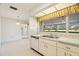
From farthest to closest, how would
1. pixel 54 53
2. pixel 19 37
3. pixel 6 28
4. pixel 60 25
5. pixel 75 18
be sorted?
pixel 19 37, pixel 6 28, pixel 60 25, pixel 75 18, pixel 54 53

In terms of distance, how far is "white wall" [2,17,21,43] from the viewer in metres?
5.82

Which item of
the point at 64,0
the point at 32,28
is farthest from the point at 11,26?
the point at 64,0

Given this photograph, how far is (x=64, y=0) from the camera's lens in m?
0.81

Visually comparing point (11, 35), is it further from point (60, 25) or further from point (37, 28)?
point (60, 25)

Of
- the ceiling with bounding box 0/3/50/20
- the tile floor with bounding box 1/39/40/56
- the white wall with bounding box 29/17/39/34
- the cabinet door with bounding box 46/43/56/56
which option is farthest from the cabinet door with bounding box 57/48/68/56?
the white wall with bounding box 29/17/39/34

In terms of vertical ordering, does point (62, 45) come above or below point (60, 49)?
above

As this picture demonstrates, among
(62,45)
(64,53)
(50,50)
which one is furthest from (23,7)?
(64,53)

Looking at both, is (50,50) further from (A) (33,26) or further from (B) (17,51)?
(A) (33,26)

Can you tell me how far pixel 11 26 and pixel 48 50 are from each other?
4.56m

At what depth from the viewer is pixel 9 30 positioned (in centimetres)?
615

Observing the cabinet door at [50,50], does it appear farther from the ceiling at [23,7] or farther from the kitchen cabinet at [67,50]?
the ceiling at [23,7]

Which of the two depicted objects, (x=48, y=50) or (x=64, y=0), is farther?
(x=48, y=50)

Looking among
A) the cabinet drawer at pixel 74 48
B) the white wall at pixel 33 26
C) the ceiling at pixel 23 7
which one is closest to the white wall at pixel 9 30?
the ceiling at pixel 23 7

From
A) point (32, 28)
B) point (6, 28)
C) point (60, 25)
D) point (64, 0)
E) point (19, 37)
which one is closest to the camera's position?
point (64, 0)
